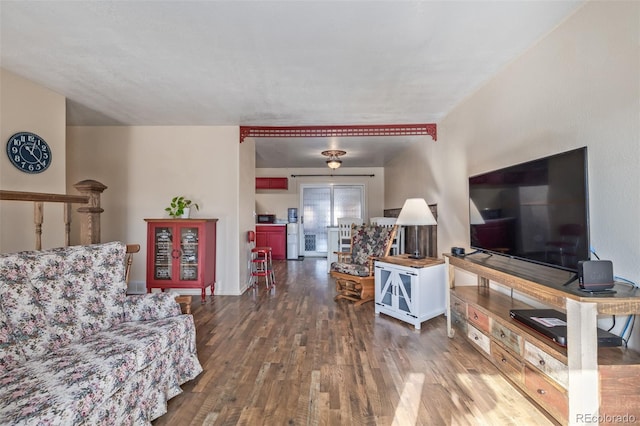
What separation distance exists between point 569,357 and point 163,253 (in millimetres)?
3922

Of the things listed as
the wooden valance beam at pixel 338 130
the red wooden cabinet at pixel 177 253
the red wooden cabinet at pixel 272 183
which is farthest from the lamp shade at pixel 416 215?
the red wooden cabinet at pixel 272 183

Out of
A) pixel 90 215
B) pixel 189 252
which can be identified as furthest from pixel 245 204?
pixel 90 215

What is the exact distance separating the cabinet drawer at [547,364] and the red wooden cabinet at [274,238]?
582cm

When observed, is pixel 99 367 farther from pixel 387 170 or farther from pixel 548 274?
pixel 387 170

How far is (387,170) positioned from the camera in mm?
6773

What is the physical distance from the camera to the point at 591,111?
62.1 inches

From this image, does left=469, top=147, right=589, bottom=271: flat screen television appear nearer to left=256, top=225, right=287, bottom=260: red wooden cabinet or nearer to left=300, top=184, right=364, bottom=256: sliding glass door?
left=300, top=184, right=364, bottom=256: sliding glass door

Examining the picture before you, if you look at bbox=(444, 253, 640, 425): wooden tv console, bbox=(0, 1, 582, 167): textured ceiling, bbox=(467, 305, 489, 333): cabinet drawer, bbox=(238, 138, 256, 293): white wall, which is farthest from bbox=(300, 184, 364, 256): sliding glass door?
bbox=(444, 253, 640, 425): wooden tv console

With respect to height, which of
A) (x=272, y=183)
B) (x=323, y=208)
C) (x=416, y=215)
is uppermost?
(x=272, y=183)

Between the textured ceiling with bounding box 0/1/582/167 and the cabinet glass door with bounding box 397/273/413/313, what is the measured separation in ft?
6.12

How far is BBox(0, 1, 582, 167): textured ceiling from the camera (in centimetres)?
167

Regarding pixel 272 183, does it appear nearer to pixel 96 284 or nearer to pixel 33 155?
pixel 33 155

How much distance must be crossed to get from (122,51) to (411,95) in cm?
254

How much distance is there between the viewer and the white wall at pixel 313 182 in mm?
7160
